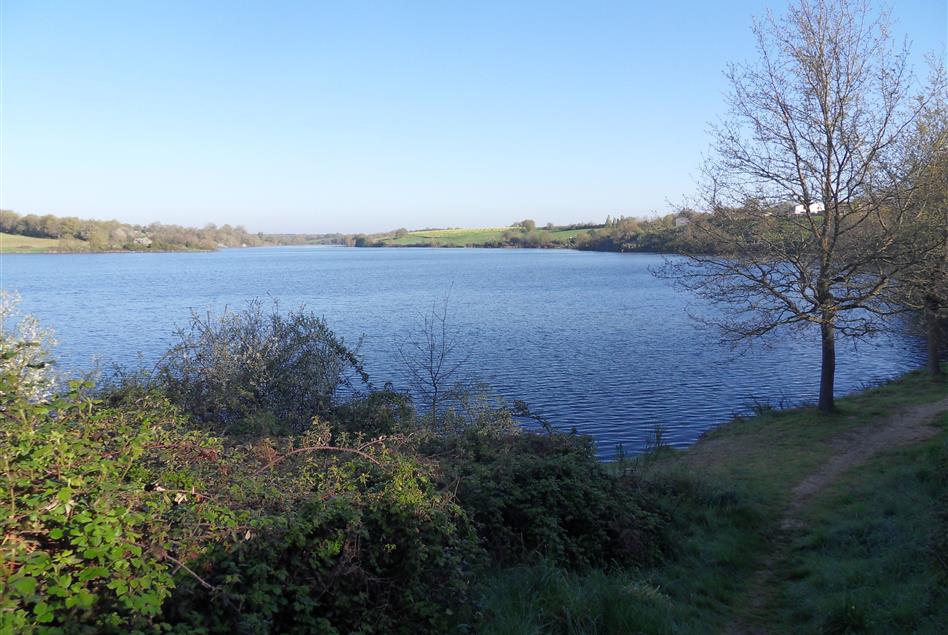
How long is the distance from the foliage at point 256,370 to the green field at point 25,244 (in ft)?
372

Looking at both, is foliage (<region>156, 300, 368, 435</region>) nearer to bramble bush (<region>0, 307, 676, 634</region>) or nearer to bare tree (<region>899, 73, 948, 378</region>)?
bramble bush (<region>0, 307, 676, 634</region>)

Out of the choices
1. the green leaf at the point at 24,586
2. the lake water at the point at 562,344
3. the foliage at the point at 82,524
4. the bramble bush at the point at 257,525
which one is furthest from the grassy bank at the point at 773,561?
the lake water at the point at 562,344

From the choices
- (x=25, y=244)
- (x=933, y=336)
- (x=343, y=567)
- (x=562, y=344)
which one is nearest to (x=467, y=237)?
(x=25, y=244)

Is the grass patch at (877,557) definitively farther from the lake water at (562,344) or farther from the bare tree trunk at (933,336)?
the bare tree trunk at (933,336)

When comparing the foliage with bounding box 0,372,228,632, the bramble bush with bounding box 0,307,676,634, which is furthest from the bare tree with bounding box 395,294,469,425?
the foliage with bounding box 0,372,228,632

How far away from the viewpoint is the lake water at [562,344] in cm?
2267

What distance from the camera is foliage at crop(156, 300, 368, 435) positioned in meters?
12.1

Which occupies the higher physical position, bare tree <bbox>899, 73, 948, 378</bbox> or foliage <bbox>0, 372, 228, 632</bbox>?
bare tree <bbox>899, 73, 948, 378</bbox>

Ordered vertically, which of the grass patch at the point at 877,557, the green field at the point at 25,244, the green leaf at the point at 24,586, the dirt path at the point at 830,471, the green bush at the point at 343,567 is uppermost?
the green field at the point at 25,244

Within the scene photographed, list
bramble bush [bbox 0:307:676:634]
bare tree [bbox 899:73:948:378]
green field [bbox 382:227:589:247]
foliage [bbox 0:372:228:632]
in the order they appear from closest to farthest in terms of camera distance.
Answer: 1. foliage [bbox 0:372:228:632]
2. bramble bush [bbox 0:307:676:634]
3. bare tree [bbox 899:73:948:378]
4. green field [bbox 382:227:589:247]

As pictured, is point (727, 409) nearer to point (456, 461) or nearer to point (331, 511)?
point (456, 461)

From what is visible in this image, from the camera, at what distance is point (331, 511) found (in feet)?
17.7

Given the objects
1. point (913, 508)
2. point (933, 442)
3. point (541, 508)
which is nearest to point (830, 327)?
point (933, 442)

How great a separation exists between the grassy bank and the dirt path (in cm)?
4
